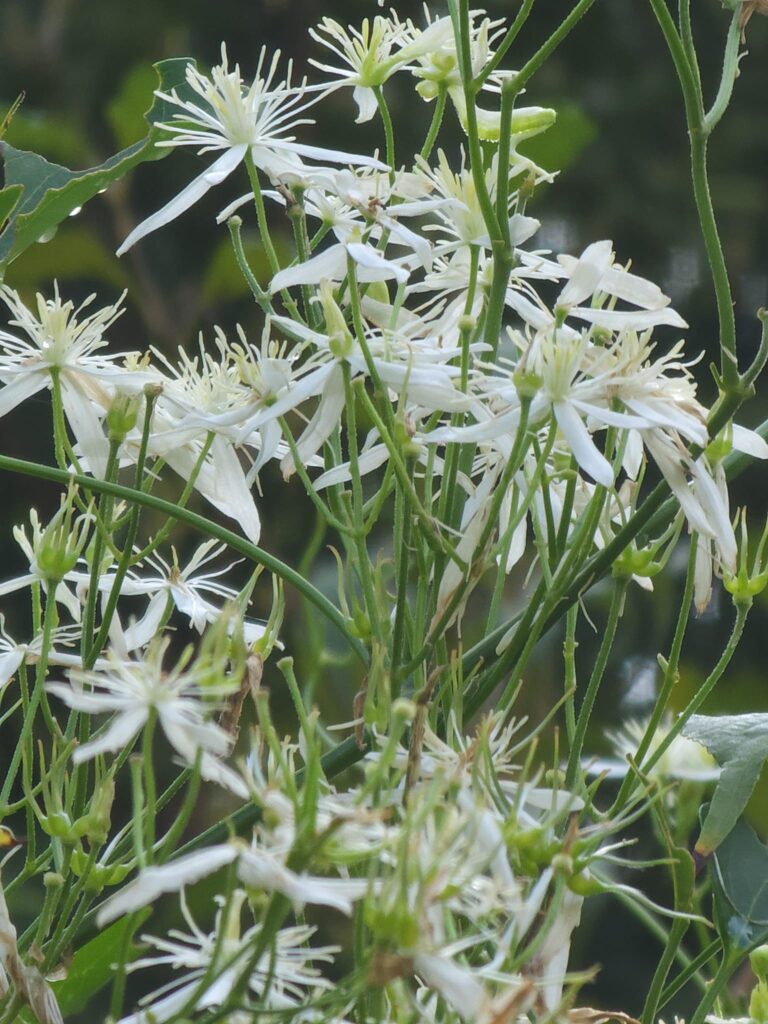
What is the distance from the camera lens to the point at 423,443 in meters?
0.33

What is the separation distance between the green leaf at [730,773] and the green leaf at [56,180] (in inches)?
7.8

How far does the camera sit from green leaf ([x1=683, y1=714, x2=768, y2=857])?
35 cm

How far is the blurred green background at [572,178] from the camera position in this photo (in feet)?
5.32

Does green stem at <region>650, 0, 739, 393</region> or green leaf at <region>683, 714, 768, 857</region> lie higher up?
green stem at <region>650, 0, 739, 393</region>

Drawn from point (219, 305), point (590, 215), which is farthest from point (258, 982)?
point (590, 215)

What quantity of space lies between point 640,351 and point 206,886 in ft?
2.45

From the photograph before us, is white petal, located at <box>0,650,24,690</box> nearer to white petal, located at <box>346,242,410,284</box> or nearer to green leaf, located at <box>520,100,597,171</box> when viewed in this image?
white petal, located at <box>346,242,410,284</box>

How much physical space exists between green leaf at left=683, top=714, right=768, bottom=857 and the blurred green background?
1140 mm

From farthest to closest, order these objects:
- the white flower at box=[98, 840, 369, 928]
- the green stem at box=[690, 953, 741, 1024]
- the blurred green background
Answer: the blurred green background, the green stem at box=[690, 953, 741, 1024], the white flower at box=[98, 840, 369, 928]

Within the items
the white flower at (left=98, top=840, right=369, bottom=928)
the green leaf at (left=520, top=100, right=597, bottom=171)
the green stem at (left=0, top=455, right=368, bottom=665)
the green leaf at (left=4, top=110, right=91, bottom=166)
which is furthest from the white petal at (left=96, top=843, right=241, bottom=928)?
the green leaf at (left=4, top=110, right=91, bottom=166)

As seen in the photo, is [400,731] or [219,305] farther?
[219,305]

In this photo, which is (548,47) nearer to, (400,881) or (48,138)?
(400,881)

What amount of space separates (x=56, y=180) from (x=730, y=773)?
227 millimetres

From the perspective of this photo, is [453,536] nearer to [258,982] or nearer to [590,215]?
[258,982]
